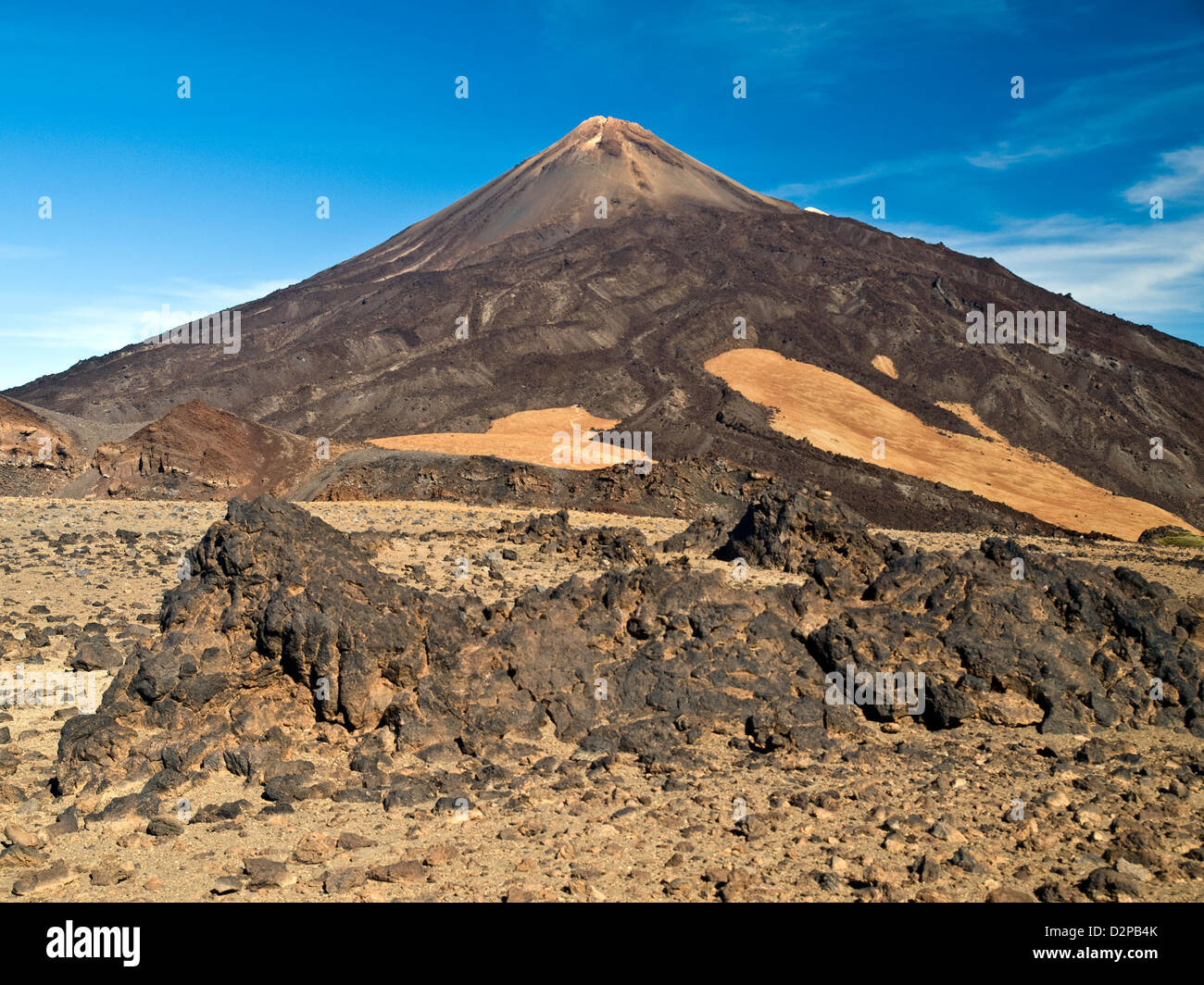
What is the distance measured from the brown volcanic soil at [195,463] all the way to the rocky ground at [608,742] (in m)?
13.5

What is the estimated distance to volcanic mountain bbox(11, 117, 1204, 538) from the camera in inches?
1593

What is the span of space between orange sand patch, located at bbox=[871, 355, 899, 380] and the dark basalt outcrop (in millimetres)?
48285

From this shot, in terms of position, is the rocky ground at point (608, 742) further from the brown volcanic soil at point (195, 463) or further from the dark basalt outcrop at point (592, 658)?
the brown volcanic soil at point (195, 463)

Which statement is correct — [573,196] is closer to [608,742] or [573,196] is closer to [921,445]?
[921,445]

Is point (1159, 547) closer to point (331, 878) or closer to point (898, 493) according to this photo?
point (898, 493)

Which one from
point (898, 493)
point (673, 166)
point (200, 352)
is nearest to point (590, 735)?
point (898, 493)

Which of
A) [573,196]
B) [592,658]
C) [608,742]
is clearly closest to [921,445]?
[592,658]

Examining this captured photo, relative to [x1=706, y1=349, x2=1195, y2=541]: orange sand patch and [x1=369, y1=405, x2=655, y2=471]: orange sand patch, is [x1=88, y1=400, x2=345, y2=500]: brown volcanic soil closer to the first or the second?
[x1=369, y1=405, x2=655, y2=471]: orange sand patch

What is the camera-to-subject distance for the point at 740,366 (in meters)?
50.6

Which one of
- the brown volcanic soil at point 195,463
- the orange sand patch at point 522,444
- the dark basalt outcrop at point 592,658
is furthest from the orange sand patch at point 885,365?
the dark basalt outcrop at point 592,658

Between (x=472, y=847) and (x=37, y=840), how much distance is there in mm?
2635
